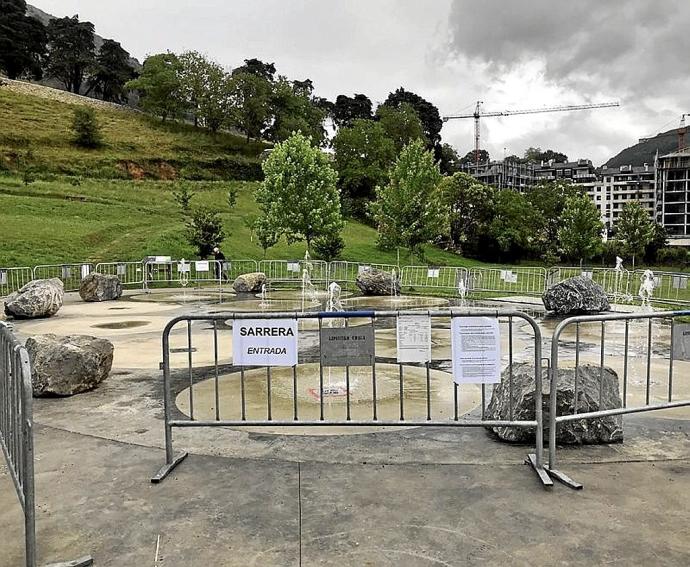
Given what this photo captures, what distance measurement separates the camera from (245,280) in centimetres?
2370

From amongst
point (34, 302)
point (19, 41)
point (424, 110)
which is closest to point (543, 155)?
point (424, 110)

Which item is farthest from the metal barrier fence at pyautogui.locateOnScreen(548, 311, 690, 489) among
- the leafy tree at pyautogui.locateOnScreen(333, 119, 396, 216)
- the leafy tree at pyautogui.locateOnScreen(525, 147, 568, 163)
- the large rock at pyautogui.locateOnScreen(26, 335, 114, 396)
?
the leafy tree at pyautogui.locateOnScreen(525, 147, 568, 163)

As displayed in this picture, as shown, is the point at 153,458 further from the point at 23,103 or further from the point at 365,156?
the point at 23,103

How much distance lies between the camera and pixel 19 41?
331 feet

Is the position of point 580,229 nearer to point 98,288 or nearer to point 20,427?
point 98,288

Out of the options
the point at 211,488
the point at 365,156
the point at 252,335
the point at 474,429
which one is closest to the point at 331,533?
the point at 211,488

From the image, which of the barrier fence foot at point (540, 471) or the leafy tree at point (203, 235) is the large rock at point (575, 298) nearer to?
the barrier fence foot at point (540, 471)

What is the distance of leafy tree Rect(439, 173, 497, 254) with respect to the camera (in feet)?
184

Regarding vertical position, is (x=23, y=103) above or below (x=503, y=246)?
above

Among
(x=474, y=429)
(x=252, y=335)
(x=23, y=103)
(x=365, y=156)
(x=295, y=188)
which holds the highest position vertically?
(x=23, y=103)

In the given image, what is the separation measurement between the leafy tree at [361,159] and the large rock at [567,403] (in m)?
59.5

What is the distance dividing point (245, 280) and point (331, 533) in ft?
65.2

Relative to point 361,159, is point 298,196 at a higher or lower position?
lower

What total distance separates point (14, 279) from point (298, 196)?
1615 cm
